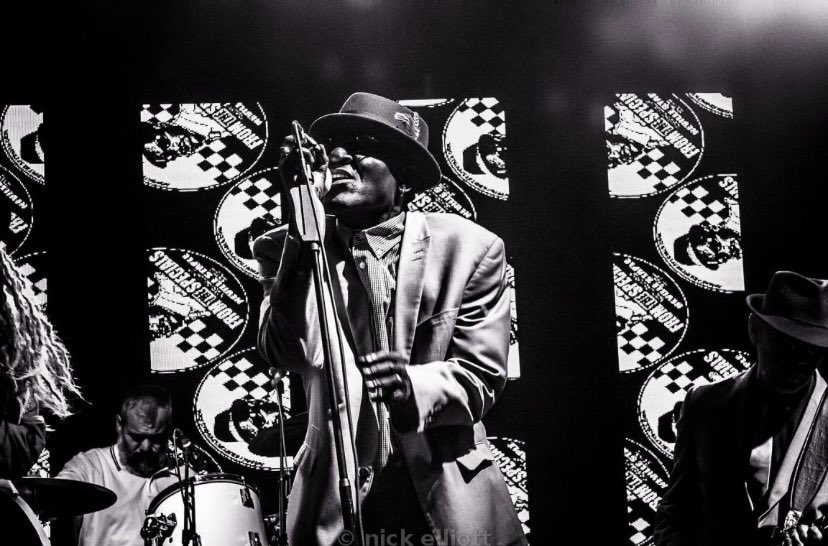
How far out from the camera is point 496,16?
18.6 ft

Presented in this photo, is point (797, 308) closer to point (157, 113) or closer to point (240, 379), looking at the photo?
point (240, 379)

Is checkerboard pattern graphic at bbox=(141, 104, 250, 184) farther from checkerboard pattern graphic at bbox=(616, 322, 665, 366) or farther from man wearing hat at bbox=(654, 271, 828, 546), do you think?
man wearing hat at bbox=(654, 271, 828, 546)

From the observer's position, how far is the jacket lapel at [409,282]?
7.87 feet

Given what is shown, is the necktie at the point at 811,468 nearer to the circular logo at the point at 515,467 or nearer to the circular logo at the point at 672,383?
the circular logo at the point at 672,383

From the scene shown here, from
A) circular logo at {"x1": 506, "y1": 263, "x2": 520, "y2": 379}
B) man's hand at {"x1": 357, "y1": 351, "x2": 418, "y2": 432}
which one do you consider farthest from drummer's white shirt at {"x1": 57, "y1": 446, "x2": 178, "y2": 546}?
man's hand at {"x1": 357, "y1": 351, "x2": 418, "y2": 432}

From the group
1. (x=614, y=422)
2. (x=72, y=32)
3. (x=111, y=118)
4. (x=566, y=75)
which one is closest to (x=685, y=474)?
(x=614, y=422)

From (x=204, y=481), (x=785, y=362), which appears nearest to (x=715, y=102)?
(x=785, y=362)

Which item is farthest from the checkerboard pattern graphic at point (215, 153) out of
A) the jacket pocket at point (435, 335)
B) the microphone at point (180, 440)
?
the jacket pocket at point (435, 335)

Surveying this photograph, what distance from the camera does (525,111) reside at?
5672 millimetres

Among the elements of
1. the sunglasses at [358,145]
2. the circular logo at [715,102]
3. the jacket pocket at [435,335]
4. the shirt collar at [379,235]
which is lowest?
the jacket pocket at [435,335]

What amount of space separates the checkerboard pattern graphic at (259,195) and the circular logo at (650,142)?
187 centimetres

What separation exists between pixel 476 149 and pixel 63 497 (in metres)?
3.18

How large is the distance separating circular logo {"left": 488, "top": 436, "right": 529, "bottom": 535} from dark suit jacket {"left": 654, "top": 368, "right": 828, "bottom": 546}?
1.87 metres

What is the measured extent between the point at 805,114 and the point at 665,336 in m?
1.55
